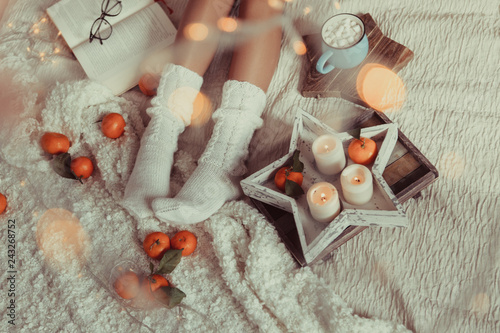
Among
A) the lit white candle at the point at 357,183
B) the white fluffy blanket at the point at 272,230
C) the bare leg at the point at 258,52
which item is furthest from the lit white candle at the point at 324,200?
the bare leg at the point at 258,52

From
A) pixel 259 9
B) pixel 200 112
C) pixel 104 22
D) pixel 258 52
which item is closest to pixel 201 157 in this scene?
pixel 200 112

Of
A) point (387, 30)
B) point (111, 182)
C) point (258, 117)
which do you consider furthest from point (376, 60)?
point (111, 182)

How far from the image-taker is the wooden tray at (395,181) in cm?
82

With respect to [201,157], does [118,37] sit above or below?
above

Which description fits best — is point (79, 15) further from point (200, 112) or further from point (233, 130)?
point (233, 130)

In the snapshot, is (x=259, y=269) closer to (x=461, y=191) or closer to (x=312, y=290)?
(x=312, y=290)

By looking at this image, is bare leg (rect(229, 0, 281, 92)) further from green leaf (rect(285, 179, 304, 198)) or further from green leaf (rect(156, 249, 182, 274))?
green leaf (rect(156, 249, 182, 274))

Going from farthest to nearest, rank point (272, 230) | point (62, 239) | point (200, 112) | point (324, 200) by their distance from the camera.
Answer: point (200, 112)
point (62, 239)
point (272, 230)
point (324, 200)

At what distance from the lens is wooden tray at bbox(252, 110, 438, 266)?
824mm

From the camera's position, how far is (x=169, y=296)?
0.85m

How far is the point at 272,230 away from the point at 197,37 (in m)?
0.50

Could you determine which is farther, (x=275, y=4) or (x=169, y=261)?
(x=275, y=4)

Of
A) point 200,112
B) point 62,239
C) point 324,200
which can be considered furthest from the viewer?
point 200,112

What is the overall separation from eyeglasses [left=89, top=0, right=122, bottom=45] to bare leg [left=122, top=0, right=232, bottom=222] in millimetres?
231
